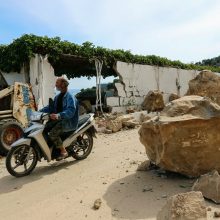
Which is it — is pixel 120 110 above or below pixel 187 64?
below

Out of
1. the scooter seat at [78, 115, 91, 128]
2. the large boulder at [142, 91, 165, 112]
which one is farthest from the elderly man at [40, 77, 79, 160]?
the large boulder at [142, 91, 165, 112]

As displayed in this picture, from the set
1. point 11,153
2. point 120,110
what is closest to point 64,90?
point 11,153

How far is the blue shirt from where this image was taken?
20.7 ft

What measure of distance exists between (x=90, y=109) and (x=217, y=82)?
674 cm

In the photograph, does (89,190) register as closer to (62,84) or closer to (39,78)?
(62,84)

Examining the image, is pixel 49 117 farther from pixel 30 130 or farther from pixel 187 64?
pixel 187 64

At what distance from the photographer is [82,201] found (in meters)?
4.66

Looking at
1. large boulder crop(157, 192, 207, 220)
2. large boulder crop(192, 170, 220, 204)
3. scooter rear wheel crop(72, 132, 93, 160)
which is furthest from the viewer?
scooter rear wheel crop(72, 132, 93, 160)

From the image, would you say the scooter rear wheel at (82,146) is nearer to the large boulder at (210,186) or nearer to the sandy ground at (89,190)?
the sandy ground at (89,190)

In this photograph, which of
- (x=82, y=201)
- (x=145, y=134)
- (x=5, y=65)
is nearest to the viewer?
(x=82, y=201)

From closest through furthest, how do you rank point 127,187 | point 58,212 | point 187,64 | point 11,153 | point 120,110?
point 58,212, point 127,187, point 11,153, point 120,110, point 187,64

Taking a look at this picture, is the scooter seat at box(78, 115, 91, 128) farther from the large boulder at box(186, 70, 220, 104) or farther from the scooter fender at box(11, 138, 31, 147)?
the large boulder at box(186, 70, 220, 104)

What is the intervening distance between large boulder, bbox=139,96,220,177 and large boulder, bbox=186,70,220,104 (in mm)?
5465

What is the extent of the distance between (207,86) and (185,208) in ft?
24.8
